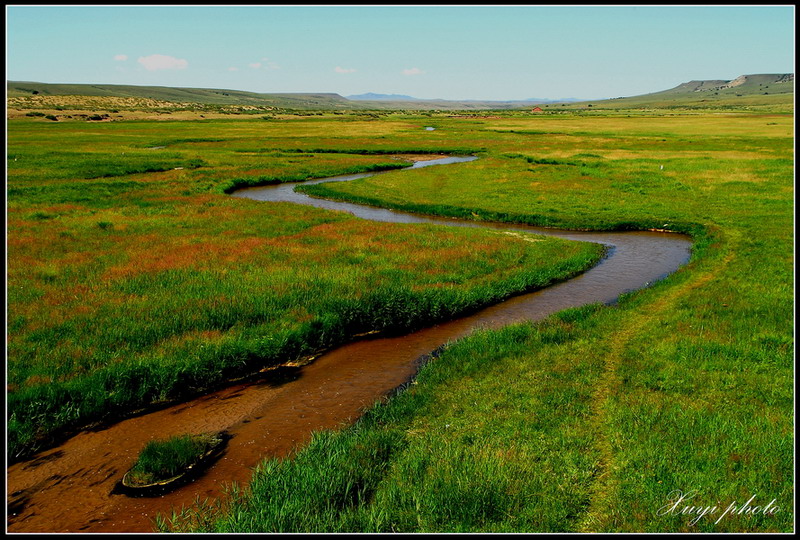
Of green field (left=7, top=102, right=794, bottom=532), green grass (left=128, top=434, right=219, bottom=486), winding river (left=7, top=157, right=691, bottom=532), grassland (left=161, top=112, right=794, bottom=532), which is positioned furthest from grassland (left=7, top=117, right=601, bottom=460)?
grassland (left=161, top=112, right=794, bottom=532)

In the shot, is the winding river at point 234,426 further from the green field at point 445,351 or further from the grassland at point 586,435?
the grassland at point 586,435

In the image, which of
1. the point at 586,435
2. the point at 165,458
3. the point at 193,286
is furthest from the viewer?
the point at 193,286

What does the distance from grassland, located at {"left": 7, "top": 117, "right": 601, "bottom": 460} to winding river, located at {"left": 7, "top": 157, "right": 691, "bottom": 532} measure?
71 cm

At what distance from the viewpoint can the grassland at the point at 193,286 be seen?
1150cm

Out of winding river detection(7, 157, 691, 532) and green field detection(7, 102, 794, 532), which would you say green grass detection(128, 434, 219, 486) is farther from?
green field detection(7, 102, 794, 532)

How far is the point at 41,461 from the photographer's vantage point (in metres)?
9.16

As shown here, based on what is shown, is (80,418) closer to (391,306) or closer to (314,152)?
(391,306)

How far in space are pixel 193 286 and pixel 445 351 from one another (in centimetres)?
926

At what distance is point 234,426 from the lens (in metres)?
10.4

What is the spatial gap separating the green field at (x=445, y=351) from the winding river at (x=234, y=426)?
66 centimetres

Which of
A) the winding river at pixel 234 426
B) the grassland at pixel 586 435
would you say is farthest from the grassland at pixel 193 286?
the grassland at pixel 586 435

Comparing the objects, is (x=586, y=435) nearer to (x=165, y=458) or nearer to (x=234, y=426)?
(x=234, y=426)

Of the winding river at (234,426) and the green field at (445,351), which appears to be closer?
the green field at (445,351)

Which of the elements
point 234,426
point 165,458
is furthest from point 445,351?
point 165,458
